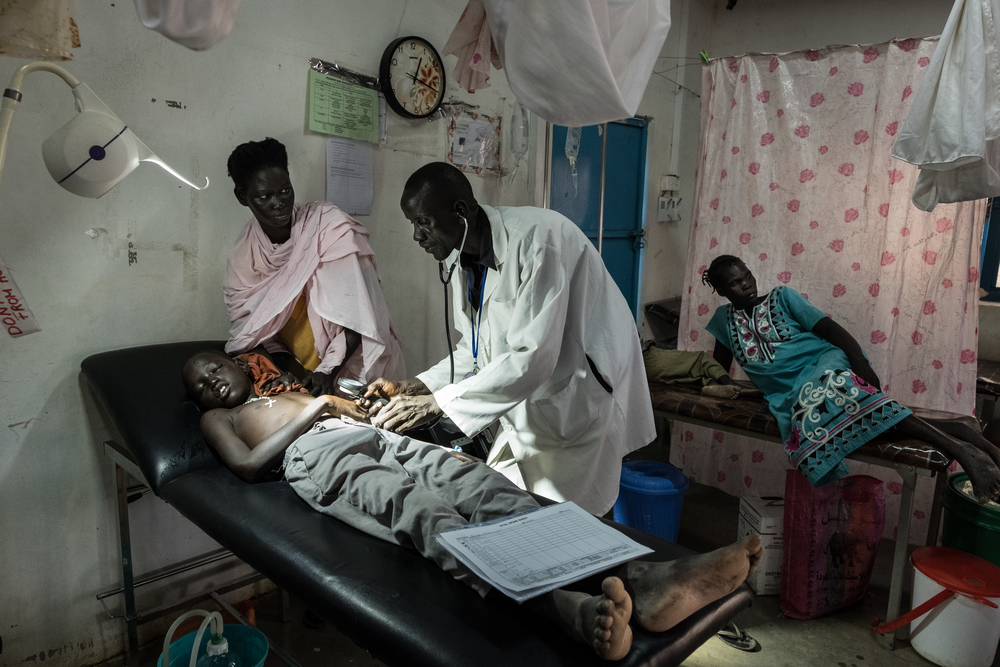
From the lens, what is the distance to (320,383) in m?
2.18

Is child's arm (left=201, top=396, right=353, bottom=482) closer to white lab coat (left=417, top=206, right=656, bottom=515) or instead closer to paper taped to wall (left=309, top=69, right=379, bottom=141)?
white lab coat (left=417, top=206, right=656, bottom=515)

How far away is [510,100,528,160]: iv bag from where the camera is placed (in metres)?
3.31

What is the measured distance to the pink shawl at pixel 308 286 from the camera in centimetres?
219

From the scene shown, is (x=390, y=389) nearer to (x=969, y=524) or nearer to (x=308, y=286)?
(x=308, y=286)

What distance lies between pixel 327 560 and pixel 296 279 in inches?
45.8

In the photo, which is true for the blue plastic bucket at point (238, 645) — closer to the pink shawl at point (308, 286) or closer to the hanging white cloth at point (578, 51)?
the pink shawl at point (308, 286)

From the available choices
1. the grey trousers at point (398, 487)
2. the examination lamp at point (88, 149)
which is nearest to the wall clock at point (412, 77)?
the examination lamp at point (88, 149)

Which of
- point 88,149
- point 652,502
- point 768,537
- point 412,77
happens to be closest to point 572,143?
point 412,77

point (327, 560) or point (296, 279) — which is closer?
point (327, 560)

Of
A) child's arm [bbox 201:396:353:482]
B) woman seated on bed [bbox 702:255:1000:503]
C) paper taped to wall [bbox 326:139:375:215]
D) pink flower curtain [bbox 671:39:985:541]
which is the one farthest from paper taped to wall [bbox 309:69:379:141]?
pink flower curtain [bbox 671:39:985:541]

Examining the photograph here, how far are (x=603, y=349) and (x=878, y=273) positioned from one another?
2.05 metres

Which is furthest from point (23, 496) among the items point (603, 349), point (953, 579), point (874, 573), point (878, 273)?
point (878, 273)

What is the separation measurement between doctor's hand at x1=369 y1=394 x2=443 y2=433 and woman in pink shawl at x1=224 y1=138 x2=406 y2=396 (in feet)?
1.40

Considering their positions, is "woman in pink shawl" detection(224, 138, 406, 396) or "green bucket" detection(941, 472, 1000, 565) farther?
"green bucket" detection(941, 472, 1000, 565)
